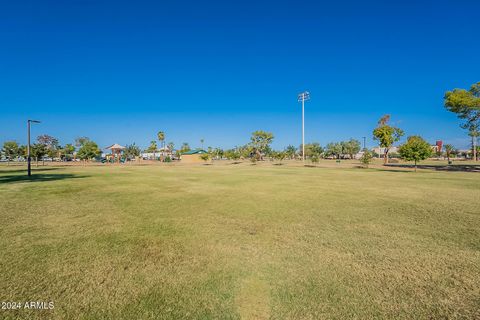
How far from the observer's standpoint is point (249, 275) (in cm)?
428

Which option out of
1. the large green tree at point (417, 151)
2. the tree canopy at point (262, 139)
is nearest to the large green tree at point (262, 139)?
the tree canopy at point (262, 139)

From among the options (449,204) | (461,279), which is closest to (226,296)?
(461,279)

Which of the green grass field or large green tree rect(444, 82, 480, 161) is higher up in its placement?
large green tree rect(444, 82, 480, 161)

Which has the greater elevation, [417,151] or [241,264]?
[417,151]

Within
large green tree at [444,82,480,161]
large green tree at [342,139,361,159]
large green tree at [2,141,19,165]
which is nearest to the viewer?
large green tree at [444,82,480,161]

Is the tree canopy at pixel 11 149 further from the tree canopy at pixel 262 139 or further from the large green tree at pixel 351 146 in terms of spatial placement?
the large green tree at pixel 351 146

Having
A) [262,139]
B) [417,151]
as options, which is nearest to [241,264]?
[417,151]

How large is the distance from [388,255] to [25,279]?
23.5ft

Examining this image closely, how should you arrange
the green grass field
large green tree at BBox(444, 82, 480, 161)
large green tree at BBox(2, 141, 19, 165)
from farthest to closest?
large green tree at BBox(2, 141, 19, 165)
large green tree at BBox(444, 82, 480, 161)
the green grass field

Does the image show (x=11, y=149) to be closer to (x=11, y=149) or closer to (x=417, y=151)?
(x=11, y=149)

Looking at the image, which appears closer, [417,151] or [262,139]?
[417,151]

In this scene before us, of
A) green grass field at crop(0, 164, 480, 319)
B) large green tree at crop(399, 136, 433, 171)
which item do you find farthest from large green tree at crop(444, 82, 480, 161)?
green grass field at crop(0, 164, 480, 319)

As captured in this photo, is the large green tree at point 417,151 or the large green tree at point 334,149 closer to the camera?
the large green tree at point 417,151

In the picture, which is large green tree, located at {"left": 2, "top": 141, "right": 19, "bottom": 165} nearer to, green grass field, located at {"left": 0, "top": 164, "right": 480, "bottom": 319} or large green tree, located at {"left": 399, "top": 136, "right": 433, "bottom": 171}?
green grass field, located at {"left": 0, "top": 164, "right": 480, "bottom": 319}
